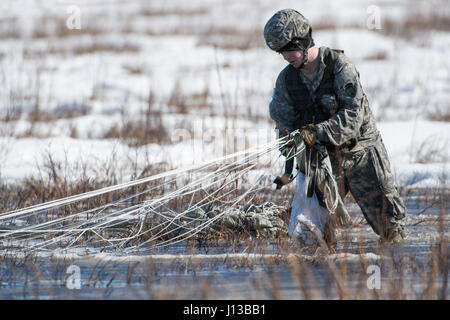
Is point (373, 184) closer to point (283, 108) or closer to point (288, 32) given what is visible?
point (283, 108)

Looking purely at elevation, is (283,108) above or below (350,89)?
below

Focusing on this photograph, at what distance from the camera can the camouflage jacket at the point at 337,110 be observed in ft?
12.6

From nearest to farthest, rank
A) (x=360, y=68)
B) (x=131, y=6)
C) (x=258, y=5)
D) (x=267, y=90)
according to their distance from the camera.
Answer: (x=267, y=90)
(x=360, y=68)
(x=258, y=5)
(x=131, y=6)

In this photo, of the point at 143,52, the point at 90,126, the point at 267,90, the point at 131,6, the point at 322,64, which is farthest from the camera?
the point at 131,6

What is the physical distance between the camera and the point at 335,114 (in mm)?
3885

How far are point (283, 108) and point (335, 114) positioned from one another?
347mm

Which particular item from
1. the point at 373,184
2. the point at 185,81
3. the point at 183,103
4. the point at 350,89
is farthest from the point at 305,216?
the point at 185,81

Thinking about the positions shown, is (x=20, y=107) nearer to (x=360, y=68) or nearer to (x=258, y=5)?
(x=360, y=68)

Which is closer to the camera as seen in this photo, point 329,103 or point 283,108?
point 329,103

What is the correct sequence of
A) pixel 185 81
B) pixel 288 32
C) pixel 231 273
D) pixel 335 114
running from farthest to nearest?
pixel 185 81 → pixel 335 114 → pixel 288 32 → pixel 231 273

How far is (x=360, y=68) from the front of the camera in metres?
12.7

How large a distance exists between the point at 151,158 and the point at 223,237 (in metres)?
3.22

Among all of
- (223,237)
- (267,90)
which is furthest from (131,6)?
(223,237)

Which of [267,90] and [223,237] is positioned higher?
[267,90]
